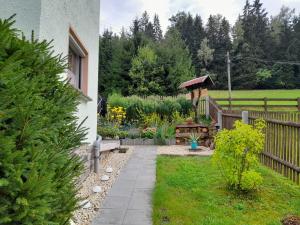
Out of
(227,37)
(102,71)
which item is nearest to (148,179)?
(102,71)

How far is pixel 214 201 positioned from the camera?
152 inches

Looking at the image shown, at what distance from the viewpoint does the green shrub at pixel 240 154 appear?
412 centimetres

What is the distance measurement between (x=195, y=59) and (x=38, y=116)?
4487 cm

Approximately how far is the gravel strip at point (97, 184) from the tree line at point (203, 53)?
625 inches

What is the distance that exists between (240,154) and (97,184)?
2401 mm

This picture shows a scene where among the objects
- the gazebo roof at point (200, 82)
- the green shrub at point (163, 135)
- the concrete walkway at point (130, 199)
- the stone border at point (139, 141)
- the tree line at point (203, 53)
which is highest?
the tree line at point (203, 53)

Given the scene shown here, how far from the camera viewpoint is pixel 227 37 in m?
48.9

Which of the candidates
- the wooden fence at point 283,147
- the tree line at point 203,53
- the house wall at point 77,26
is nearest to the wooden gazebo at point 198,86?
the wooden fence at point 283,147

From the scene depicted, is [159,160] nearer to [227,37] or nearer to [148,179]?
[148,179]

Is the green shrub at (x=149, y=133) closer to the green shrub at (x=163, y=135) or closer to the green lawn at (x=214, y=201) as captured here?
the green shrub at (x=163, y=135)

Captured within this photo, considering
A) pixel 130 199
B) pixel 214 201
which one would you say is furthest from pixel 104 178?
pixel 214 201

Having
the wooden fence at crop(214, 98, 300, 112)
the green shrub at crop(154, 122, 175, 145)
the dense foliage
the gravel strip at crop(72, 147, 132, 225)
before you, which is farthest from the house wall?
the wooden fence at crop(214, 98, 300, 112)

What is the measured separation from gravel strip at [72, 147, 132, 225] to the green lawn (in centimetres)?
78

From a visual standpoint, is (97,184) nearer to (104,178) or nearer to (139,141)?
(104,178)
